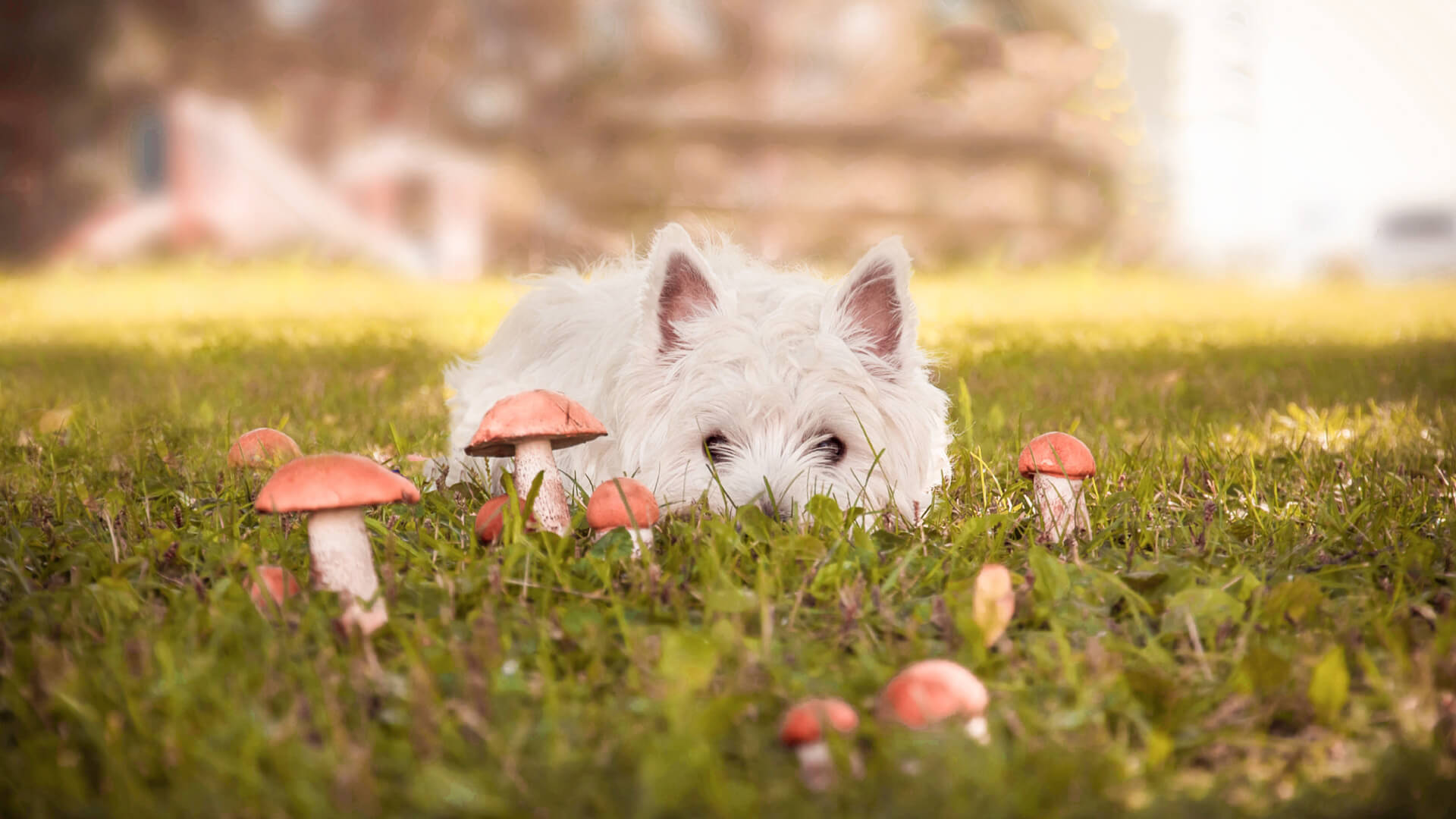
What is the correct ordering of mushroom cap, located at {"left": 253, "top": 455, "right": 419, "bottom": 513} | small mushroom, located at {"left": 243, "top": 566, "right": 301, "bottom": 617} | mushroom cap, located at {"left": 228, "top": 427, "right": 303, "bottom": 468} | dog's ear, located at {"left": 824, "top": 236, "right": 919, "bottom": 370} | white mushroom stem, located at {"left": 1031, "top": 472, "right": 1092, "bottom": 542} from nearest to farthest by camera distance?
mushroom cap, located at {"left": 253, "top": 455, "right": 419, "bottom": 513}
small mushroom, located at {"left": 243, "top": 566, "right": 301, "bottom": 617}
white mushroom stem, located at {"left": 1031, "top": 472, "right": 1092, "bottom": 542}
dog's ear, located at {"left": 824, "top": 236, "right": 919, "bottom": 370}
mushroom cap, located at {"left": 228, "top": 427, "right": 303, "bottom": 468}

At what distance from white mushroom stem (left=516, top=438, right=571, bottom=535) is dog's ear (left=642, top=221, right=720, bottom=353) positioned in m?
0.66

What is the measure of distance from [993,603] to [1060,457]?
77 cm

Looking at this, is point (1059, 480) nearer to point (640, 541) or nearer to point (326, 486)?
point (640, 541)

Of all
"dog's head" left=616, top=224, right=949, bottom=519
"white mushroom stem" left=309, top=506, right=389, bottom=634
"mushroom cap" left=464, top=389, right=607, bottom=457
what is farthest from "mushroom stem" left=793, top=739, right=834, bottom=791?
"dog's head" left=616, top=224, right=949, bottom=519

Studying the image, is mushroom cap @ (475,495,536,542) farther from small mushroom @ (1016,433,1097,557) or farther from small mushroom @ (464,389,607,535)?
small mushroom @ (1016,433,1097,557)

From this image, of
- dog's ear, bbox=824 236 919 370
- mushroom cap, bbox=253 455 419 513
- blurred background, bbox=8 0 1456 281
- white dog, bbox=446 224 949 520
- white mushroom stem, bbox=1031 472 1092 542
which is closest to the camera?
mushroom cap, bbox=253 455 419 513

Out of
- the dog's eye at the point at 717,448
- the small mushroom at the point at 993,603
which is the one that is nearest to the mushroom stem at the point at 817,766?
the small mushroom at the point at 993,603

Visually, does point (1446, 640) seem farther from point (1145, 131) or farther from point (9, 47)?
point (1145, 131)

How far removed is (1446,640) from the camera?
6.68ft

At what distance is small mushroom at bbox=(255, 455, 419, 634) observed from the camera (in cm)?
218

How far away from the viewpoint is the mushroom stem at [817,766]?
1.68 m

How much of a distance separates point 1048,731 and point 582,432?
138cm

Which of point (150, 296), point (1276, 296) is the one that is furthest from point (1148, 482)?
point (1276, 296)

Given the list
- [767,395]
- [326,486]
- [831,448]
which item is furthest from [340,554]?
[831,448]
